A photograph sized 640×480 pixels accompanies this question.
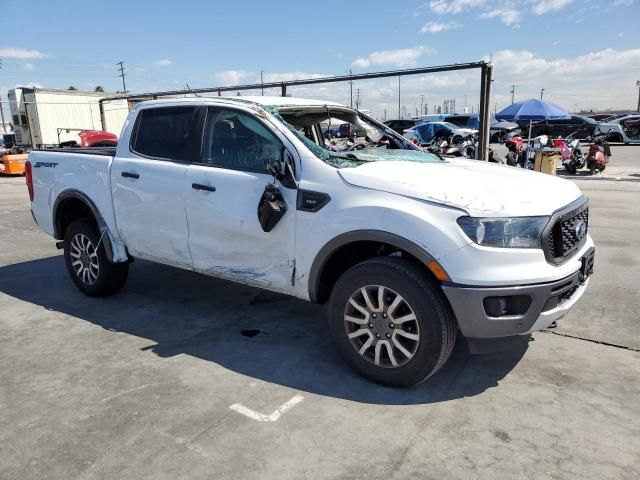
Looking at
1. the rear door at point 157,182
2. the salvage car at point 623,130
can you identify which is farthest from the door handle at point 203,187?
the salvage car at point 623,130

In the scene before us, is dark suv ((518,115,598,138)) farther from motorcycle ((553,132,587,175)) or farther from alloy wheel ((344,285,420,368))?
alloy wheel ((344,285,420,368))

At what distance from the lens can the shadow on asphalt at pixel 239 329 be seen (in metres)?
3.37

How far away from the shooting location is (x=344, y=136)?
16.6 ft

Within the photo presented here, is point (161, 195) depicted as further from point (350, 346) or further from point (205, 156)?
point (350, 346)

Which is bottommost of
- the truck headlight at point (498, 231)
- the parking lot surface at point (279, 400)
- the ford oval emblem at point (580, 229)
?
the parking lot surface at point (279, 400)

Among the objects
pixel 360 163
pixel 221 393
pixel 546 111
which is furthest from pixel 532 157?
pixel 221 393

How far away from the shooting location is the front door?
3660mm

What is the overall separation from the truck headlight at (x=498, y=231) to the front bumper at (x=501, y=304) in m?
0.25

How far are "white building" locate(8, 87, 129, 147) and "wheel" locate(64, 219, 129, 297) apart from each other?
20682mm

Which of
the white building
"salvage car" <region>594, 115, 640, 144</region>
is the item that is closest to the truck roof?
the white building

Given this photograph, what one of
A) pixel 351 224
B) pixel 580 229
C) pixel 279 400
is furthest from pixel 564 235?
pixel 279 400

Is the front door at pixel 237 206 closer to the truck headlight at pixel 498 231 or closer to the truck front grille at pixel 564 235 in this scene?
the truck headlight at pixel 498 231

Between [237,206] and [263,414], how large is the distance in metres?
1.48

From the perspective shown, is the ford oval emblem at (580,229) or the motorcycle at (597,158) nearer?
the ford oval emblem at (580,229)
